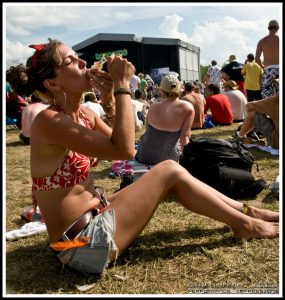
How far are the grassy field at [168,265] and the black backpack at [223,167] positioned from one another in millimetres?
411

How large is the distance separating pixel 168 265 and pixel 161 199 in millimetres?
465

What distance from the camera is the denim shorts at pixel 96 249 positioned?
89.2 inches

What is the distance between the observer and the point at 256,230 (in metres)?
2.73

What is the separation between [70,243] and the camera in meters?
2.29

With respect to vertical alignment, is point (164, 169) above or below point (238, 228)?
above

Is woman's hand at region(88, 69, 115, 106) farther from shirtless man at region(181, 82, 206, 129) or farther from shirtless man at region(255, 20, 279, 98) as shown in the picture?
shirtless man at region(181, 82, 206, 129)

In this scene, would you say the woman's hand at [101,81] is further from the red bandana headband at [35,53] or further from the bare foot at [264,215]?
the bare foot at [264,215]

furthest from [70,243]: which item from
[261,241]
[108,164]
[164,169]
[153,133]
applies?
[108,164]

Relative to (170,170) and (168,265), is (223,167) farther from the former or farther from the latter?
(168,265)

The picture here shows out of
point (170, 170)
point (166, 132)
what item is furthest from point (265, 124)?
point (170, 170)

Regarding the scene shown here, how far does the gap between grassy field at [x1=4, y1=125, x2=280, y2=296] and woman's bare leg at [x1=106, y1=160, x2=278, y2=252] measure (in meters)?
0.16

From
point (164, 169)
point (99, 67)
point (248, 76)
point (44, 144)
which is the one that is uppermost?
point (248, 76)

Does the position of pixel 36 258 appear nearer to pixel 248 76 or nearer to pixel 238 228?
pixel 238 228

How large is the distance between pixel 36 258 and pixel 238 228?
62.1 inches
